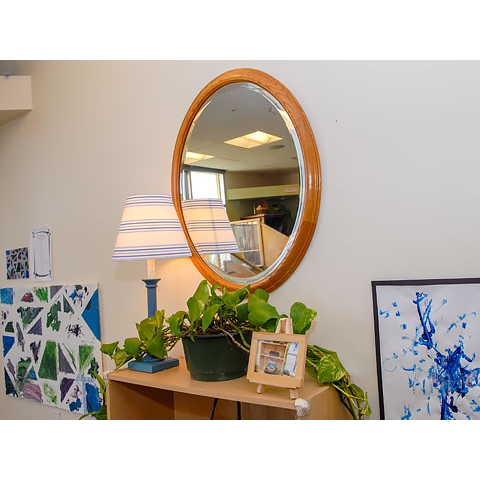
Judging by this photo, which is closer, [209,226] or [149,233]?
[149,233]

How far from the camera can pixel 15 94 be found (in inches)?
108

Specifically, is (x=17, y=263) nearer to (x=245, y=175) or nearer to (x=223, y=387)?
(x=245, y=175)

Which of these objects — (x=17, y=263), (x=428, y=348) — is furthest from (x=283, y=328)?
(x=17, y=263)

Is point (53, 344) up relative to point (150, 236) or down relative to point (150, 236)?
down

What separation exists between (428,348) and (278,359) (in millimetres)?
433

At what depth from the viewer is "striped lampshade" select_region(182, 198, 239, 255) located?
1.78m

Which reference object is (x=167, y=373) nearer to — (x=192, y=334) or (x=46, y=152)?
(x=192, y=334)

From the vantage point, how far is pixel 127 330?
2.19 metres

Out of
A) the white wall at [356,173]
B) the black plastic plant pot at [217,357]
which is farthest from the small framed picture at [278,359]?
the white wall at [356,173]

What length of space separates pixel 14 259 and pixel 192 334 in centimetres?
190

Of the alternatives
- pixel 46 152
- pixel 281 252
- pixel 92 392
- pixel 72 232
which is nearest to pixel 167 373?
pixel 281 252

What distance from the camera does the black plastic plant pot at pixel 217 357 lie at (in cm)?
139

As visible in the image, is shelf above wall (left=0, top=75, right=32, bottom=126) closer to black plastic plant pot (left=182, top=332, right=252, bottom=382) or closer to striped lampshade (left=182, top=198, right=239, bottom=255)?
striped lampshade (left=182, top=198, right=239, bottom=255)

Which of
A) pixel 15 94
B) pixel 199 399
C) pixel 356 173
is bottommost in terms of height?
pixel 199 399
